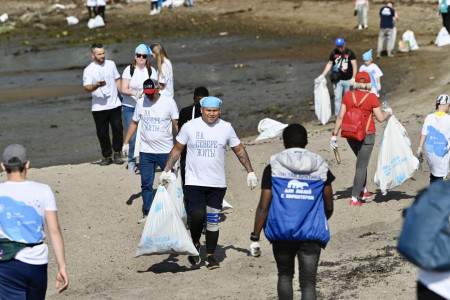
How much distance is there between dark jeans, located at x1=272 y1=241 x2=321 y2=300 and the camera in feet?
19.0

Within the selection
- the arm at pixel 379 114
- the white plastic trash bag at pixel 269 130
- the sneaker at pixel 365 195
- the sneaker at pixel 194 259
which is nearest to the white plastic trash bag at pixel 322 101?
the white plastic trash bag at pixel 269 130

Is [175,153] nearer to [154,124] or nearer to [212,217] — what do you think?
[212,217]

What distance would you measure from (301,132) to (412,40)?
57.3ft

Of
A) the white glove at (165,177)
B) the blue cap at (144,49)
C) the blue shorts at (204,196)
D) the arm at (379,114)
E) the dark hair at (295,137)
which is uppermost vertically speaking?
the dark hair at (295,137)

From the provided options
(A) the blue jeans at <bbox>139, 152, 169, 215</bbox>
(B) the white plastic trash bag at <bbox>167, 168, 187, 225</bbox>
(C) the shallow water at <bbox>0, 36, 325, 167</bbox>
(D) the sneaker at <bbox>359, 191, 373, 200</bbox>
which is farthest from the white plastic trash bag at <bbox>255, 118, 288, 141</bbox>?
(B) the white plastic trash bag at <bbox>167, 168, 187, 225</bbox>

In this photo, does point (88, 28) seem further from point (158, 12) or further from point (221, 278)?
point (221, 278)

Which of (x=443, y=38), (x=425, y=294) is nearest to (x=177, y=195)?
(x=425, y=294)

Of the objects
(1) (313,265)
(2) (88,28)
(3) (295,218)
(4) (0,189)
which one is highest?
(4) (0,189)

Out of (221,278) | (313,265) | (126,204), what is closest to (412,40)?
(126,204)

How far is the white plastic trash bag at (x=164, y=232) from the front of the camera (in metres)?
8.07

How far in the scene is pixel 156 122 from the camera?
9.26m

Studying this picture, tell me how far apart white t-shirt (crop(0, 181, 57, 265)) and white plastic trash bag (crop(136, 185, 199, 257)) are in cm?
275

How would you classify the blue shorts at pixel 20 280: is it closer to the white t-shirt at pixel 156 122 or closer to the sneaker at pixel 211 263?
the sneaker at pixel 211 263

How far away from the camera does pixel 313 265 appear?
19.1 feet
